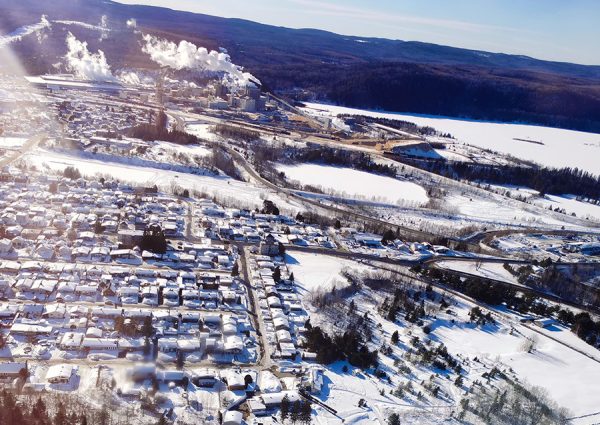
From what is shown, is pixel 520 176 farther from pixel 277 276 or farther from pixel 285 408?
pixel 285 408

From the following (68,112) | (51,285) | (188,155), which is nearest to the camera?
(51,285)

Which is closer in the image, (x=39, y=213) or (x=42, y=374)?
(x=42, y=374)

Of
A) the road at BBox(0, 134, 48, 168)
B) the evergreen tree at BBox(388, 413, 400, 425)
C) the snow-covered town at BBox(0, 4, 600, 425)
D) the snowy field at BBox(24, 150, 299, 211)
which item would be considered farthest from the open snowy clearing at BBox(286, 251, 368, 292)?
the road at BBox(0, 134, 48, 168)

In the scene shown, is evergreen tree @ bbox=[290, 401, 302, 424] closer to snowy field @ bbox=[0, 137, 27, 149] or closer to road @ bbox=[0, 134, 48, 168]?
road @ bbox=[0, 134, 48, 168]

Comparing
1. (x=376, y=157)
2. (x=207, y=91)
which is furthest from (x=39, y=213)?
(x=207, y=91)

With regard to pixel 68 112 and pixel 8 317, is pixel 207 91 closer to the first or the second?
pixel 68 112

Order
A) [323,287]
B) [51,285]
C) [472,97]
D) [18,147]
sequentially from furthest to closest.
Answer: [472,97]
[18,147]
[323,287]
[51,285]
